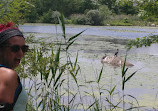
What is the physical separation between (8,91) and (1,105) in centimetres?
6

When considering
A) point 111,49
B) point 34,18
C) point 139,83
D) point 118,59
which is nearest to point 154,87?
point 139,83

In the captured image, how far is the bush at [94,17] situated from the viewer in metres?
27.8

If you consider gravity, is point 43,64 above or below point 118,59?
above

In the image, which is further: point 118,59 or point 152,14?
point 118,59

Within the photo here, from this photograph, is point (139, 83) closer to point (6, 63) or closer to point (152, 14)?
point (152, 14)

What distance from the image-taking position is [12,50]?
4.18ft

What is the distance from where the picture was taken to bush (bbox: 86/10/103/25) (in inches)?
1096

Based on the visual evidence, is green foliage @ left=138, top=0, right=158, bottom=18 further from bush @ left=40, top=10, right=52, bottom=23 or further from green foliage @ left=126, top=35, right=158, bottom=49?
bush @ left=40, top=10, right=52, bottom=23

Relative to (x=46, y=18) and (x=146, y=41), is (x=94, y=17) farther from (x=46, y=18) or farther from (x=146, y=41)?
(x=146, y=41)

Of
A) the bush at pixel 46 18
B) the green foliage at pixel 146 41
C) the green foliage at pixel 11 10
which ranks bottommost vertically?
the bush at pixel 46 18

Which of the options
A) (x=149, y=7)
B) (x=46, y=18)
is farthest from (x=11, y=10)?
(x=46, y=18)

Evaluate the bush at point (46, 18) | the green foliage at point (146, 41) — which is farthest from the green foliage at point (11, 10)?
the bush at point (46, 18)

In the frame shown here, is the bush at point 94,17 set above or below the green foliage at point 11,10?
below

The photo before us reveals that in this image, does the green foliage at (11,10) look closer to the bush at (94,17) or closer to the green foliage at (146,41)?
the green foliage at (146,41)
